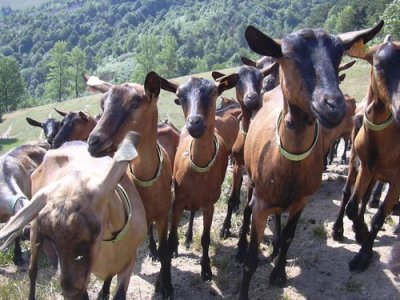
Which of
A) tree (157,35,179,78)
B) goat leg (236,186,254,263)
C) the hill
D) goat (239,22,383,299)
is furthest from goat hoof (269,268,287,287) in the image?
tree (157,35,179,78)

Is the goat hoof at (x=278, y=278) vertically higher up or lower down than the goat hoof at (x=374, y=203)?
higher up

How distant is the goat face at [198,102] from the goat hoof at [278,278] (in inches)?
77.7

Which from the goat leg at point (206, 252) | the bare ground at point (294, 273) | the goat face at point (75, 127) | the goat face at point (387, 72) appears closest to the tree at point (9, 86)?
the goat face at point (75, 127)

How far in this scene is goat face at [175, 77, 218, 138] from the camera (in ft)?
16.7

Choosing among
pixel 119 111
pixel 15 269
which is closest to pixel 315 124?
pixel 119 111

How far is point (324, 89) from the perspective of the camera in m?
3.56

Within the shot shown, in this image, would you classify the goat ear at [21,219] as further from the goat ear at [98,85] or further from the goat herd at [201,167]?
the goat ear at [98,85]

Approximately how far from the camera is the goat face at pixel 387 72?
15.4 ft

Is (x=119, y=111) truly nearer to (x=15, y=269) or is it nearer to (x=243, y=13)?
(x=15, y=269)

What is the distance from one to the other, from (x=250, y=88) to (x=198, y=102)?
1.77 m

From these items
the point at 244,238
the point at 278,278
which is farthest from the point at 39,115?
the point at 278,278

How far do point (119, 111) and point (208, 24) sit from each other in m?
178

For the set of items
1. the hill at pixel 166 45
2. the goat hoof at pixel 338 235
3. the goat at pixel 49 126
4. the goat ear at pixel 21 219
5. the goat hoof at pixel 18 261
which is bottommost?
the hill at pixel 166 45

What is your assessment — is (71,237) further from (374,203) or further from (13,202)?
(374,203)
